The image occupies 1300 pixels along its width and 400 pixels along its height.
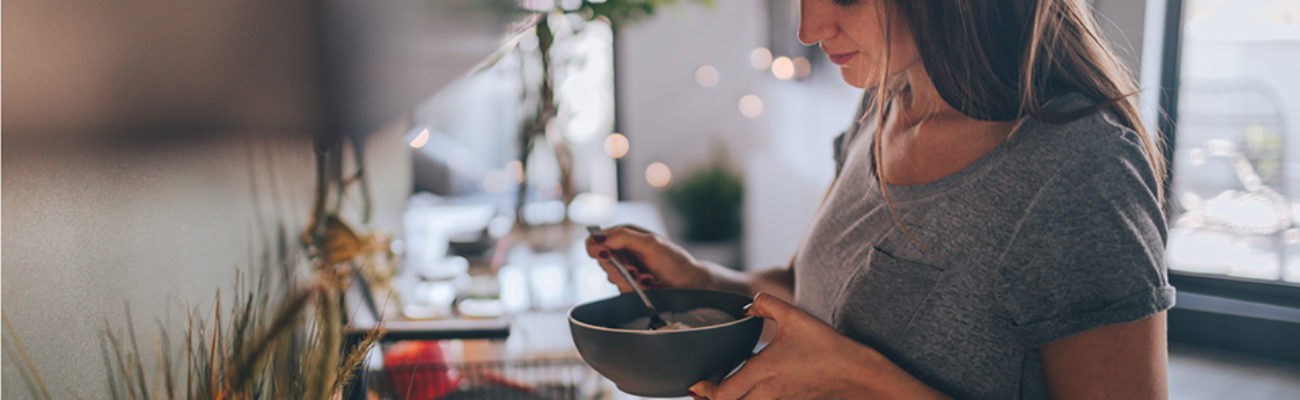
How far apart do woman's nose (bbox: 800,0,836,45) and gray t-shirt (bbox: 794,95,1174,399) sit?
151 mm

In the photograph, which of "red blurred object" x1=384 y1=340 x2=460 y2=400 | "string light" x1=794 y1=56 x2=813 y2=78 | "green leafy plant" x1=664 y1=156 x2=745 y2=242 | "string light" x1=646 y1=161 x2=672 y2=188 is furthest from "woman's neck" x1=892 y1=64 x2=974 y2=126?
"string light" x1=646 y1=161 x2=672 y2=188

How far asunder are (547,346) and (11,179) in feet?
2.45

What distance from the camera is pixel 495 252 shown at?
1982 mm

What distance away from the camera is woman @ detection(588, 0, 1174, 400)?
49 centimetres

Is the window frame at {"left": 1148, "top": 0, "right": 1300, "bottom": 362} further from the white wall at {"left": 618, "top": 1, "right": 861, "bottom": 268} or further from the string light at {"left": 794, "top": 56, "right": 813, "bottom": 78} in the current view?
the white wall at {"left": 618, "top": 1, "right": 861, "bottom": 268}

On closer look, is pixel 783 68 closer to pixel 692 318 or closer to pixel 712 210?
pixel 712 210

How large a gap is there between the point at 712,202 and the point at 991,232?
2.96 metres

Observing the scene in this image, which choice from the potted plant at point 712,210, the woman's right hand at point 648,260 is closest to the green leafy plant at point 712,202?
the potted plant at point 712,210

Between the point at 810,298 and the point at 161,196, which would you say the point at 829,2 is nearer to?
the point at 810,298

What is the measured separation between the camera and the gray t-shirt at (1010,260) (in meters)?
0.49

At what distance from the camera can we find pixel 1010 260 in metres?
0.52

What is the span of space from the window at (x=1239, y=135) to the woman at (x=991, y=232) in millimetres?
1757

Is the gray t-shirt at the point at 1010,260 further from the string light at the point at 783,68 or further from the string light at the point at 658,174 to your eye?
the string light at the point at 658,174

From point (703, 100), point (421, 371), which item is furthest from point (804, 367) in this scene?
point (703, 100)
